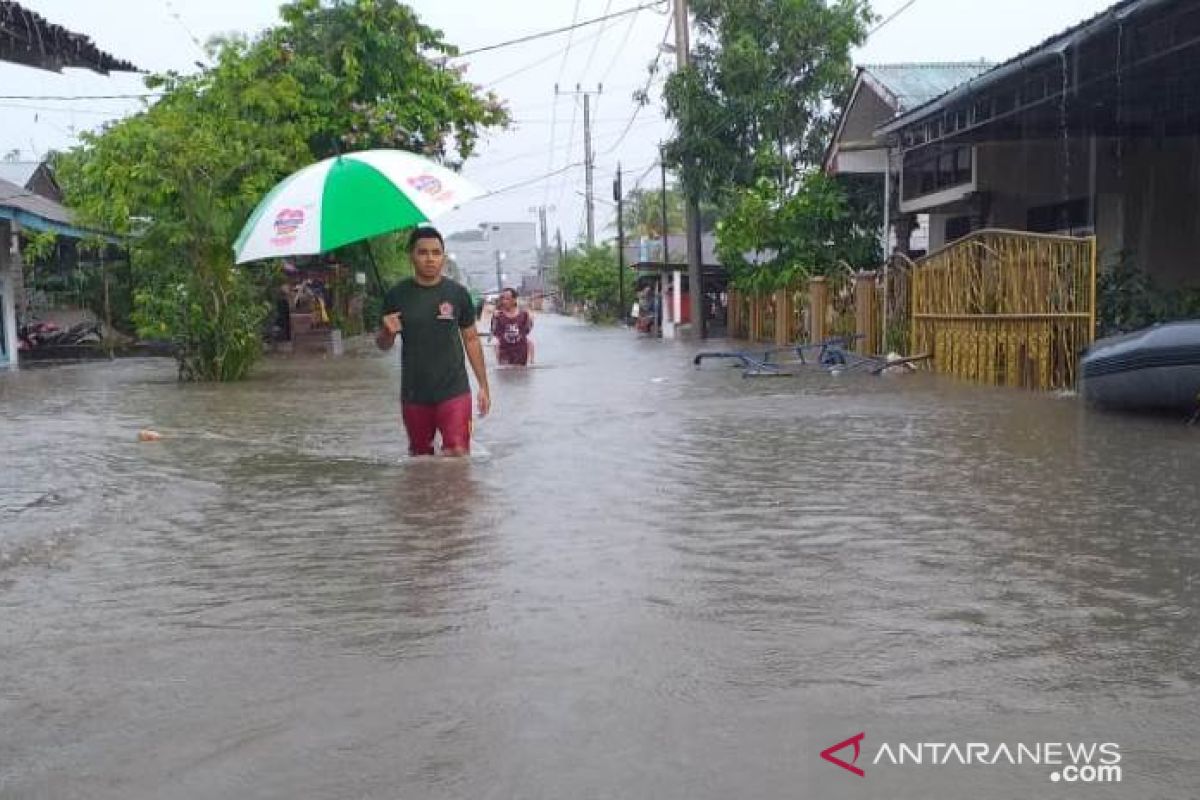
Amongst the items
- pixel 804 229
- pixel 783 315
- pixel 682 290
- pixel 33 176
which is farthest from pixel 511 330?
pixel 682 290

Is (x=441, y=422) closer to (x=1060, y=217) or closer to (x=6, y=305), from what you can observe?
(x=1060, y=217)

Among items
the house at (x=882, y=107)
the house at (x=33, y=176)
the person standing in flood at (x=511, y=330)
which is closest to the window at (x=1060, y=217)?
the house at (x=882, y=107)

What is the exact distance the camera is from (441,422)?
7.91 metres

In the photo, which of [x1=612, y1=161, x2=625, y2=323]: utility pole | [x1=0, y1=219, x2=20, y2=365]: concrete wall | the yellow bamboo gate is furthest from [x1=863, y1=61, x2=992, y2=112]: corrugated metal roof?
[x1=612, y1=161, x2=625, y2=323]: utility pole

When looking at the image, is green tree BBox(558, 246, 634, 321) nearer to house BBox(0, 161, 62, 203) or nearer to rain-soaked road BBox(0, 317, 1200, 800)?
house BBox(0, 161, 62, 203)

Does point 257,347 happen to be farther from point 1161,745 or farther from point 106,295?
point 1161,745

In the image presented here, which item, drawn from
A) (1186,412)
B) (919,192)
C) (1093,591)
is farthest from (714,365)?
(1093,591)

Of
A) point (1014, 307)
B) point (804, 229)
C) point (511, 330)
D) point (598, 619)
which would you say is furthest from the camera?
point (804, 229)

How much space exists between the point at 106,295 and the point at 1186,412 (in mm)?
23170

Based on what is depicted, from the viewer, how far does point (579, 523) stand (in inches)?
256

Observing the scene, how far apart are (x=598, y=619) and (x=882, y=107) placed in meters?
20.3

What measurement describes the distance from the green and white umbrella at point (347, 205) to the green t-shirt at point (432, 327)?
0.43 m

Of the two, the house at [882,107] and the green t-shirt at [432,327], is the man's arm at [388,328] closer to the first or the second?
the green t-shirt at [432,327]

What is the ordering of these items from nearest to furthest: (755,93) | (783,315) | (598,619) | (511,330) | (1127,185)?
(598,619) → (1127,185) → (511,330) → (783,315) → (755,93)
